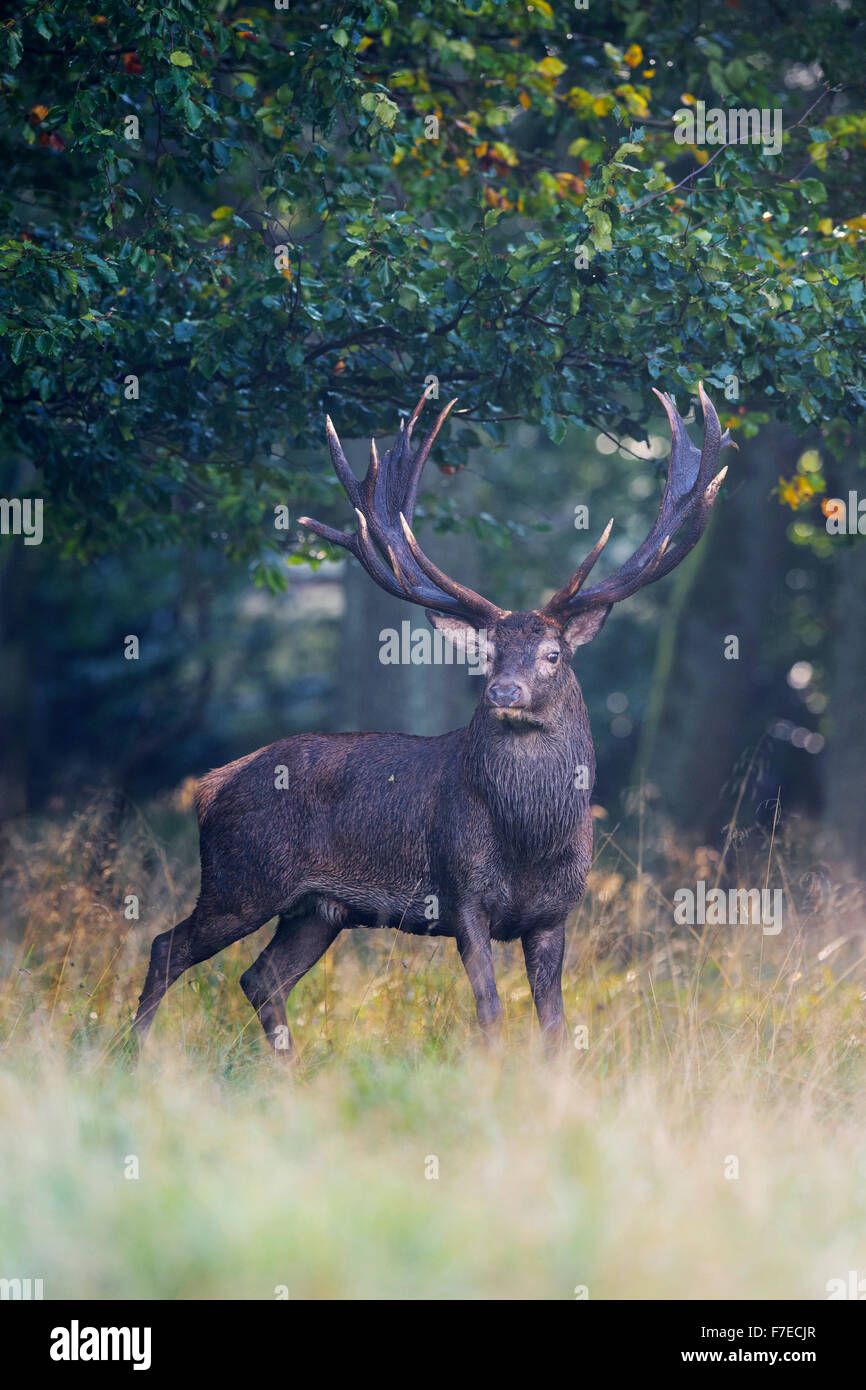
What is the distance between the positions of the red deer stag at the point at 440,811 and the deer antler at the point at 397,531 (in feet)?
0.04

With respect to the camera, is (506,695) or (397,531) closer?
(506,695)

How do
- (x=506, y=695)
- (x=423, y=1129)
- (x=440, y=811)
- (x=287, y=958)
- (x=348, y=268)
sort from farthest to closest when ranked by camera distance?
(x=348, y=268) → (x=287, y=958) → (x=440, y=811) → (x=506, y=695) → (x=423, y=1129)

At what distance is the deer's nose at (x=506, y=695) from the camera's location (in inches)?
214

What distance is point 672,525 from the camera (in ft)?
20.2

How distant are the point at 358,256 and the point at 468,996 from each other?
337cm

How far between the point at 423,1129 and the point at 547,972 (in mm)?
1170

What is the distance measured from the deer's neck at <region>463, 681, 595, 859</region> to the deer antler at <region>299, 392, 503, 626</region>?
0.52 m

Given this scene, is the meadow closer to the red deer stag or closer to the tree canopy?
the red deer stag

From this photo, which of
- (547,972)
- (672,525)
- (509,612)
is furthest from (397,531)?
(547,972)

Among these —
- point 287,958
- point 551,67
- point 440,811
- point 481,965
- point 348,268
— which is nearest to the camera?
point 481,965

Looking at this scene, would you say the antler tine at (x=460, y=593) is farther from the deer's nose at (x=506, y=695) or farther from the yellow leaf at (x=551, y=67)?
the yellow leaf at (x=551, y=67)

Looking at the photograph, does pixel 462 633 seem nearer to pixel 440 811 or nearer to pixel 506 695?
pixel 506 695

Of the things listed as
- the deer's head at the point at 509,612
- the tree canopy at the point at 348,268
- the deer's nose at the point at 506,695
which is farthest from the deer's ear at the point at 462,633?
the tree canopy at the point at 348,268

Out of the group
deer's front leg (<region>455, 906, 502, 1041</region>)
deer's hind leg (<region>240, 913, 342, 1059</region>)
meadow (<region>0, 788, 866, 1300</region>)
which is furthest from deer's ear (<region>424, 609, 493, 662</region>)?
meadow (<region>0, 788, 866, 1300</region>)
